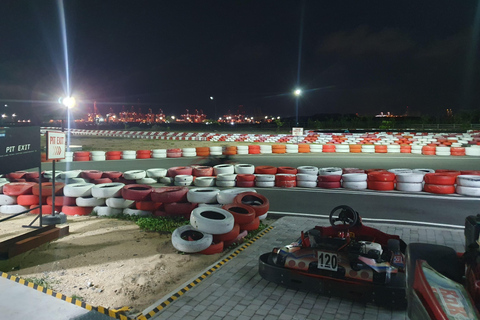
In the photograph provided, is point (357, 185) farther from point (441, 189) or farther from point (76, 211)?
point (76, 211)

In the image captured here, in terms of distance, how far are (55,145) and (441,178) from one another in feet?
34.1

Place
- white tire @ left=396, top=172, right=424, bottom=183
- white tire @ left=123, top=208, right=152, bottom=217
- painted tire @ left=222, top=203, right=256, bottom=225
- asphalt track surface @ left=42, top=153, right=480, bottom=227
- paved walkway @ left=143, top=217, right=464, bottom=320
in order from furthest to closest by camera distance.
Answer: white tire @ left=396, top=172, right=424, bottom=183 → asphalt track surface @ left=42, top=153, right=480, bottom=227 → white tire @ left=123, top=208, right=152, bottom=217 → painted tire @ left=222, top=203, right=256, bottom=225 → paved walkway @ left=143, top=217, right=464, bottom=320

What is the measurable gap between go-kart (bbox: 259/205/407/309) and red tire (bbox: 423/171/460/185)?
21.7 ft

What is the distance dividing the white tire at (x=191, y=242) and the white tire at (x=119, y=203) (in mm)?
2612

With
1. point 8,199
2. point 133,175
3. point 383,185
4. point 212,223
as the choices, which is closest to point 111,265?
point 212,223

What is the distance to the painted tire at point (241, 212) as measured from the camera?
257 inches

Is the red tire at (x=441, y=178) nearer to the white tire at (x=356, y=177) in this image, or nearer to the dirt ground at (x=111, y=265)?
the white tire at (x=356, y=177)

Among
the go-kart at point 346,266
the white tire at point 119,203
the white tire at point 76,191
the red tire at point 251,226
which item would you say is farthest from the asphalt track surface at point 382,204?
the white tire at point 76,191

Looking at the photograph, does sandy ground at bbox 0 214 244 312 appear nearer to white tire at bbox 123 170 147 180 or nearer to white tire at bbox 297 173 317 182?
white tire at bbox 123 170 147 180

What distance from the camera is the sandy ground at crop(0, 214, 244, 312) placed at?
454 cm

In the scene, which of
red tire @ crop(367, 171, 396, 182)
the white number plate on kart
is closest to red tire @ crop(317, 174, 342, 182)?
red tire @ crop(367, 171, 396, 182)

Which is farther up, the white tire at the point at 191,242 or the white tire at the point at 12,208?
the white tire at the point at 191,242

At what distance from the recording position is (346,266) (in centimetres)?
423

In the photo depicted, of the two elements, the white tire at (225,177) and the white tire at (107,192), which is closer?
the white tire at (107,192)
